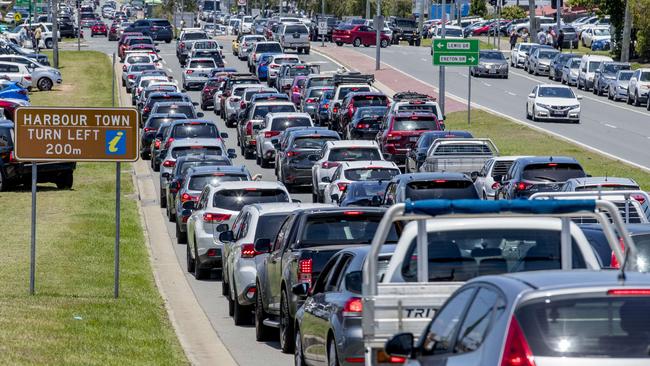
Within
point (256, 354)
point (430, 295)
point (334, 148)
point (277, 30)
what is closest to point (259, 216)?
point (256, 354)

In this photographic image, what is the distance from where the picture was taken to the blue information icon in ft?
66.4

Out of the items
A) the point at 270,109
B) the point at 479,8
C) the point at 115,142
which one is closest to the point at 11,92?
the point at 270,109

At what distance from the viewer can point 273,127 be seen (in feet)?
140

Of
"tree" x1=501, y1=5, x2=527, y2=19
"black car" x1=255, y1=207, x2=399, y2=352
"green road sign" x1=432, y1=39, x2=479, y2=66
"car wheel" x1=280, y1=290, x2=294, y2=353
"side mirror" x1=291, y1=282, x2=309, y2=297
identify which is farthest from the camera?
"tree" x1=501, y1=5, x2=527, y2=19

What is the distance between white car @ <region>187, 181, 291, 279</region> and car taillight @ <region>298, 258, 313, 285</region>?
7.97 m

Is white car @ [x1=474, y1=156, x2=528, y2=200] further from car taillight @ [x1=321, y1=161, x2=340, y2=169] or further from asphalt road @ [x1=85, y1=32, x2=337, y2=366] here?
asphalt road @ [x1=85, y1=32, x2=337, y2=366]

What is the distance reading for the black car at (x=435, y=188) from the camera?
2461cm

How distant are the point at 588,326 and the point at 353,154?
87.5ft

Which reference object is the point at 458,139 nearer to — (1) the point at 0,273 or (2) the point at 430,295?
(1) the point at 0,273

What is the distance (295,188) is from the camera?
3806cm

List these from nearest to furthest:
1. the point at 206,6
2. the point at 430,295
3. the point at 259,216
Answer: the point at 430,295 → the point at 259,216 → the point at 206,6

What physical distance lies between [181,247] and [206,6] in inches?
6196

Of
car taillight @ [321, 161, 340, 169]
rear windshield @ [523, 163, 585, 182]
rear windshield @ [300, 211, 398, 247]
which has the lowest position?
car taillight @ [321, 161, 340, 169]

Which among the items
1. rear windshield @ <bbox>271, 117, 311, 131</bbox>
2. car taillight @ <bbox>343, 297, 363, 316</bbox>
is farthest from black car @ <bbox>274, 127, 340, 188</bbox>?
car taillight @ <bbox>343, 297, 363, 316</bbox>
